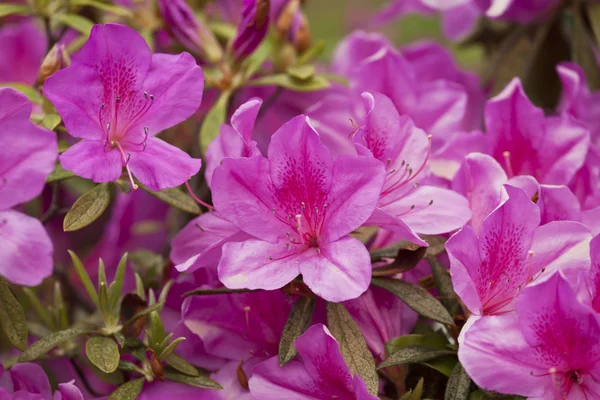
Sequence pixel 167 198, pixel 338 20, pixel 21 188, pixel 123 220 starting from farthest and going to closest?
pixel 338 20 < pixel 123 220 < pixel 167 198 < pixel 21 188

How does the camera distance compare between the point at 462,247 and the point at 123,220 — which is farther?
the point at 123,220

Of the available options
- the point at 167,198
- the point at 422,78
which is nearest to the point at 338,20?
the point at 422,78

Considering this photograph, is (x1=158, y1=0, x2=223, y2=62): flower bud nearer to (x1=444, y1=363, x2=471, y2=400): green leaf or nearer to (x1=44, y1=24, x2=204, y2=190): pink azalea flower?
(x1=44, y1=24, x2=204, y2=190): pink azalea flower

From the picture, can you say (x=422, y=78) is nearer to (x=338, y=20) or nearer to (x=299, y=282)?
(x=299, y=282)

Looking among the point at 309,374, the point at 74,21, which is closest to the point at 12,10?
the point at 74,21

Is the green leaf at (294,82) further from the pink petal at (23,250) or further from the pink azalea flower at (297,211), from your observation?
the pink petal at (23,250)

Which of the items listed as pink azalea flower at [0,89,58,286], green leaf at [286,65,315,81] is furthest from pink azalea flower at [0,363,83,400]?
green leaf at [286,65,315,81]
